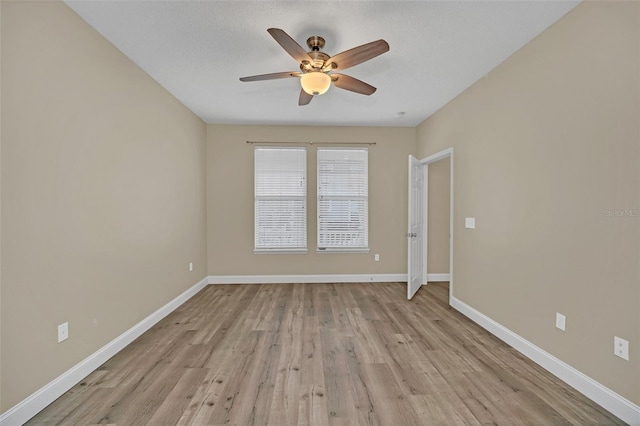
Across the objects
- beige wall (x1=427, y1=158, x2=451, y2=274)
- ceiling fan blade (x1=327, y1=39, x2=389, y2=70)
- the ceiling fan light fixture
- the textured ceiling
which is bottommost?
beige wall (x1=427, y1=158, x2=451, y2=274)

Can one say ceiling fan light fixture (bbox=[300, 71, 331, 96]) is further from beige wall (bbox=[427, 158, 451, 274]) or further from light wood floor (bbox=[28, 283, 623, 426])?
beige wall (bbox=[427, 158, 451, 274])

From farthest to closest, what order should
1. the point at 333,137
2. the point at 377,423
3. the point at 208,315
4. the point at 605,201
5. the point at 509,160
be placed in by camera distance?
the point at 333,137 < the point at 208,315 < the point at 509,160 < the point at 605,201 < the point at 377,423

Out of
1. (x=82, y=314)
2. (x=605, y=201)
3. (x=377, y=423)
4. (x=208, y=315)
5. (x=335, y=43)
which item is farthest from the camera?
(x=208, y=315)

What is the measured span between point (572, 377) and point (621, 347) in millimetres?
455

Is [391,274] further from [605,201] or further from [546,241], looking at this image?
[605,201]

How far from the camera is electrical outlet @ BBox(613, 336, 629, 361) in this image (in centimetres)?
162

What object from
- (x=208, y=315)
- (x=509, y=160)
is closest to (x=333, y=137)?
(x=509, y=160)

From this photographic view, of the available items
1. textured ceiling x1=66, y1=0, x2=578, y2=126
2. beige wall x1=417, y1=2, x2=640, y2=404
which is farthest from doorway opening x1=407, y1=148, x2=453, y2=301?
textured ceiling x1=66, y1=0, x2=578, y2=126

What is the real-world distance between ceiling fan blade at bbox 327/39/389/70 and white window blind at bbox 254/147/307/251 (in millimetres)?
2533

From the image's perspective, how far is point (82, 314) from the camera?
204 centimetres

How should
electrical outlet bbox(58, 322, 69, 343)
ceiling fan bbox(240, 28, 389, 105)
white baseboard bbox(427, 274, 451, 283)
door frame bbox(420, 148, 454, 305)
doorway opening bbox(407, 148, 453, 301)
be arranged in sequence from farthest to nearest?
white baseboard bbox(427, 274, 451, 283)
doorway opening bbox(407, 148, 453, 301)
door frame bbox(420, 148, 454, 305)
ceiling fan bbox(240, 28, 389, 105)
electrical outlet bbox(58, 322, 69, 343)

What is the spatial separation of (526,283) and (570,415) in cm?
96

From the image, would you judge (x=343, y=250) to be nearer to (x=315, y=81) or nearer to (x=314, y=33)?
(x=315, y=81)

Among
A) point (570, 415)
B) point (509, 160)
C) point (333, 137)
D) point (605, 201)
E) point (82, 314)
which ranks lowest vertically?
point (570, 415)
